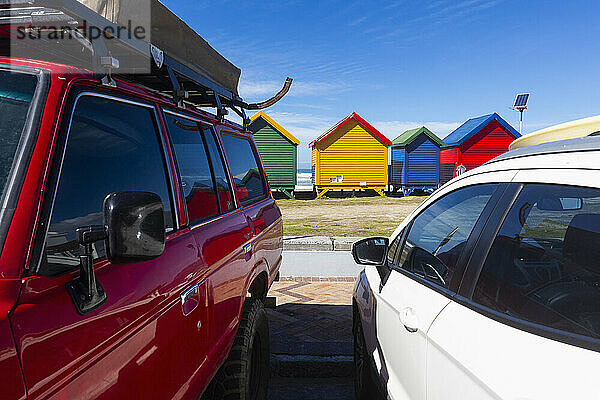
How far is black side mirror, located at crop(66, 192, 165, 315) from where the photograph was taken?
115 centimetres

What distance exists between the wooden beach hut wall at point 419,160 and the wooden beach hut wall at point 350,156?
1046 mm

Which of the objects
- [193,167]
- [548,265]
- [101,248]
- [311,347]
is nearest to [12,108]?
[101,248]

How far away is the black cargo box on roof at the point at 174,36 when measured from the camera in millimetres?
1975

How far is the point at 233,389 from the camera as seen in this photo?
2.52 metres

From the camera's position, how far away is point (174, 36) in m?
2.50

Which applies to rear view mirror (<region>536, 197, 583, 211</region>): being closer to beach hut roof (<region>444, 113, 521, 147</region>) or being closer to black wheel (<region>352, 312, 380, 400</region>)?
black wheel (<region>352, 312, 380, 400</region>)

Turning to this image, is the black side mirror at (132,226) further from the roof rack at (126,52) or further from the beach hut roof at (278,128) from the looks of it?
the beach hut roof at (278,128)

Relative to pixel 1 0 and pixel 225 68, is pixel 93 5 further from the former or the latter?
pixel 225 68

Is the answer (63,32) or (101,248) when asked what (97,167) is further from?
(63,32)

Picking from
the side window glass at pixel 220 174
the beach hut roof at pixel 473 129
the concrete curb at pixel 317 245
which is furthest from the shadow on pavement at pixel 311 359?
the beach hut roof at pixel 473 129

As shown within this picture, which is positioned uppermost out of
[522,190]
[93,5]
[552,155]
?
[93,5]

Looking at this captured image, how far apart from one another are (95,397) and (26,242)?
19.0 inches

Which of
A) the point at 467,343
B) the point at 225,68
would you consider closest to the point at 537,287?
the point at 467,343

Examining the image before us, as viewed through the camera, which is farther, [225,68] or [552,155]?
[225,68]
